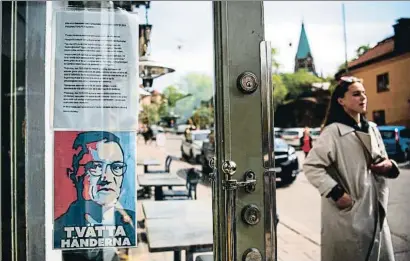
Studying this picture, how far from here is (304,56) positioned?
259 cm

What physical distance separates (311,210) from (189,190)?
6.88 ft

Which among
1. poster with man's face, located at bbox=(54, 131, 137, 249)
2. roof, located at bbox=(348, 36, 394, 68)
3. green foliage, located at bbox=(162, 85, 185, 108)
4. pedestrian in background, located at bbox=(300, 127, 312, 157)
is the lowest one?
poster with man's face, located at bbox=(54, 131, 137, 249)

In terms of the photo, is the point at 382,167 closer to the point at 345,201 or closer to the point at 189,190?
the point at 345,201

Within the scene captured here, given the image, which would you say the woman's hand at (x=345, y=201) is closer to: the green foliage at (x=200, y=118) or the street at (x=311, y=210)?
the street at (x=311, y=210)

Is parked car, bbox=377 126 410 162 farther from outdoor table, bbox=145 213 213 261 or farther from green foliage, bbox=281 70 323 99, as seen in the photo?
outdoor table, bbox=145 213 213 261

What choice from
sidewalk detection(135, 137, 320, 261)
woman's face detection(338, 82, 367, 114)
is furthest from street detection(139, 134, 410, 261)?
woman's face detection(338, 82, 367, 114)

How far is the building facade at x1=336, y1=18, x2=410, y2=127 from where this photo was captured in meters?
2.13

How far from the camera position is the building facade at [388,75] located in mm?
2129

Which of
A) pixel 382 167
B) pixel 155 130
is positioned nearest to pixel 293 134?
pixel 382 167

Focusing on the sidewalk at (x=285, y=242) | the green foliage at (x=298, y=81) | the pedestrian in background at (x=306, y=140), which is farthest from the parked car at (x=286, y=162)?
the green foliage at (x=298, y=81)

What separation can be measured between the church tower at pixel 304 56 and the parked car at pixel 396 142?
583mm

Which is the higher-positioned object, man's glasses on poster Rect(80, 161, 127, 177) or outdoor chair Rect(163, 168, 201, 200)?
man's glasses on poster Rect(80, 161, 127, 177)

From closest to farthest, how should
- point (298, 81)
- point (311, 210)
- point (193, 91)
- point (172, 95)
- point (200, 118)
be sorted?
1. point (172, 95)
2. point (193, 91)
3. point (298, 81)
4. point (200, 118)
5. point (311, 210)

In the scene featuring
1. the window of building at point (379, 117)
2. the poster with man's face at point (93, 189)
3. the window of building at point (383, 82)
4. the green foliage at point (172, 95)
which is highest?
the window of building at point (383, 82)
